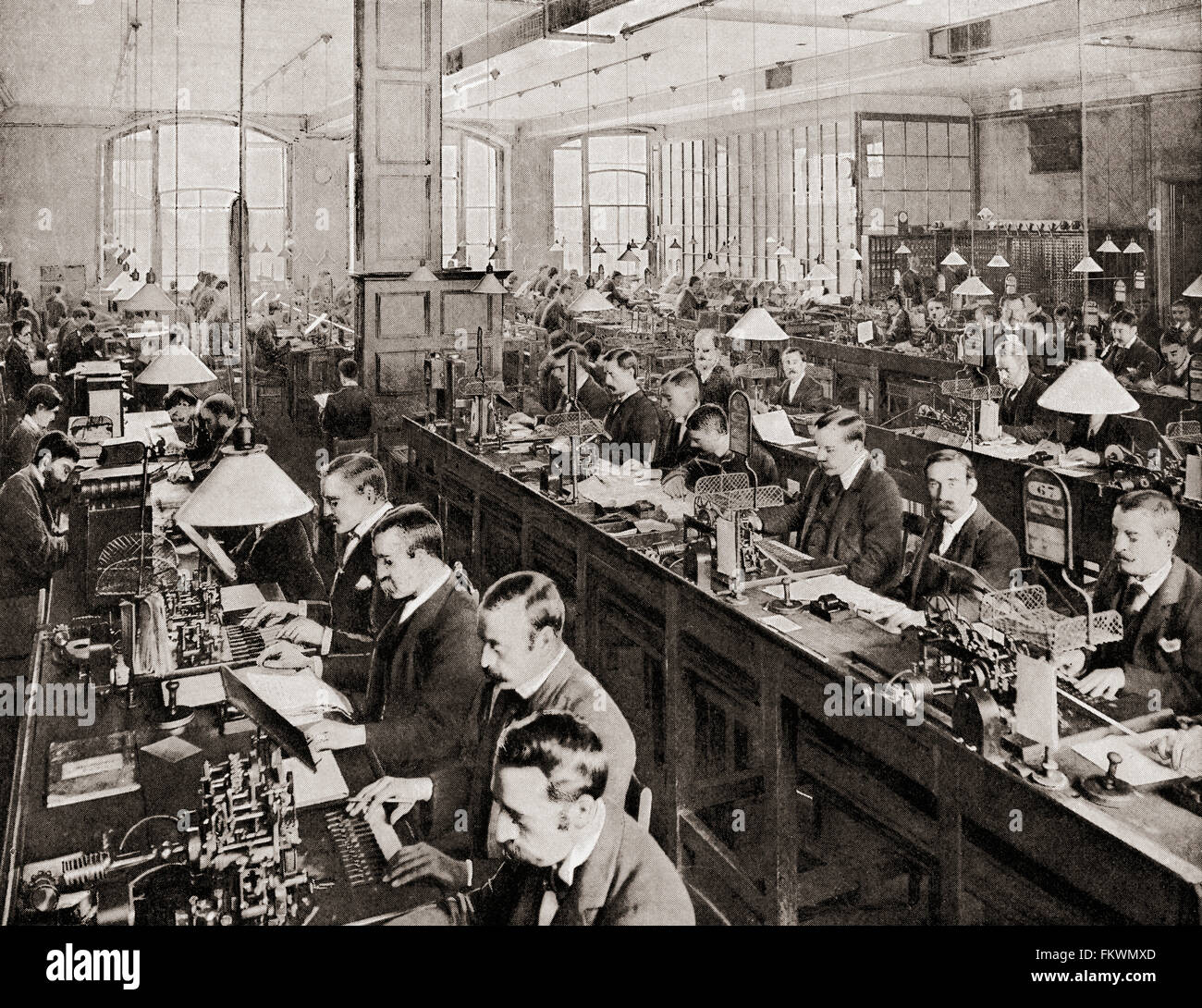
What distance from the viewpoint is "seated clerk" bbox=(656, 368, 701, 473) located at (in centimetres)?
648

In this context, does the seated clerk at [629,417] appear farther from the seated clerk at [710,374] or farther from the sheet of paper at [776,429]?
the seated clerk at [710,374]

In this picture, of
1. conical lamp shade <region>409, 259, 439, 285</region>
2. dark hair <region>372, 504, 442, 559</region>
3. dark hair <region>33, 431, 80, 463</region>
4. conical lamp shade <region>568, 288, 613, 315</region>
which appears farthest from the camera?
conical lamp shade <region>568, 288, 613, 315</region>

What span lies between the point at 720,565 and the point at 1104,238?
1169 cm

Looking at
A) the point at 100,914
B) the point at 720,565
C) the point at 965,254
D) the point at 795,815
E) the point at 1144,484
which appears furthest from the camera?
the point at 965,254

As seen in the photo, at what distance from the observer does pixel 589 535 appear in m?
4.67

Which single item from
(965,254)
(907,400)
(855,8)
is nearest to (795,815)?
(907,400)

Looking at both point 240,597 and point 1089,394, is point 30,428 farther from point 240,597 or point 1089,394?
point 1089,394

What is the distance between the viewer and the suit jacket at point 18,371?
5.50 metres

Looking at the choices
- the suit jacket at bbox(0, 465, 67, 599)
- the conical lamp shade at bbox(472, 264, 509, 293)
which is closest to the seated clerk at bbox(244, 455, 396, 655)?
the suit jacket at bbox(0, 465, 67, 599)

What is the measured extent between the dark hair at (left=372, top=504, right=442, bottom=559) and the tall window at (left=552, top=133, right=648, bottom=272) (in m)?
16.3

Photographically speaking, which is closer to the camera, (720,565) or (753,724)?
(753,724)

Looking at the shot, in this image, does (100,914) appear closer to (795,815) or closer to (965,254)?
(795,815)

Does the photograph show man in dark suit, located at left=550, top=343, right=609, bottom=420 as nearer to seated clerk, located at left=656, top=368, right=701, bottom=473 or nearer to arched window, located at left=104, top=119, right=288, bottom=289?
seated clerk, located at left=656, top=368, right=701, bottom=473

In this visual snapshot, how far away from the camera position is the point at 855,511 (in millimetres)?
4777
